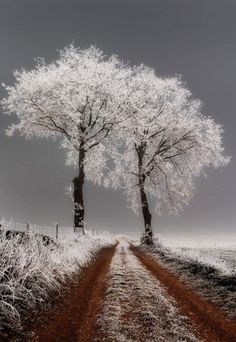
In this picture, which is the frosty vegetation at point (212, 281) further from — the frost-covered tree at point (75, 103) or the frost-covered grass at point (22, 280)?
the frost-covered tree at point (75, 103)

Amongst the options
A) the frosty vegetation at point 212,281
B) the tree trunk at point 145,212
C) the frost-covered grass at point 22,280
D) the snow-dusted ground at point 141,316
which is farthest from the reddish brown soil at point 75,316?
the tree trunk at point 145,212

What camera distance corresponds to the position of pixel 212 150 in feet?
122

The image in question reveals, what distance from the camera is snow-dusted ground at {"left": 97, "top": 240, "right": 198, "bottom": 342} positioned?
7.24 metres

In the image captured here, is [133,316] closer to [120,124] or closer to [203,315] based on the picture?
[203,315]

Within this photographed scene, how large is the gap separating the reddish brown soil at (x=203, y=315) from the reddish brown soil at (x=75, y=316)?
2.04 m

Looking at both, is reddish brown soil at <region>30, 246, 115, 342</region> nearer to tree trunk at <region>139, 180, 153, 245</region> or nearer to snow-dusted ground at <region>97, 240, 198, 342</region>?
snow-dusted ground at <region>97, 240, 198, 342</region>

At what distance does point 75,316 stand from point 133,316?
4.15 feet

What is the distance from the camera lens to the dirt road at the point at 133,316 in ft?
23.8

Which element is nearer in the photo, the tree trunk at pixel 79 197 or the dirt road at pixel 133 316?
the dirt road at pixel 133 316

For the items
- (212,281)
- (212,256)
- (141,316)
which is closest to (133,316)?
(141,316)

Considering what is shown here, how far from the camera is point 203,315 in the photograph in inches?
342

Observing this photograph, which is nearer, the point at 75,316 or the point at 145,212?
the point at 75,316

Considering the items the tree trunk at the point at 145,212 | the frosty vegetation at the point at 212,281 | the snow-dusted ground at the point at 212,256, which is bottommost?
the frosty vegetation at the point at 212,281

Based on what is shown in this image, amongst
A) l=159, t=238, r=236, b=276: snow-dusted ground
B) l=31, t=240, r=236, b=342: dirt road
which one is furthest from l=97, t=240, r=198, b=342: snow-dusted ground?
l=159, t=238, r=236, b=276: snow-dusted ground
